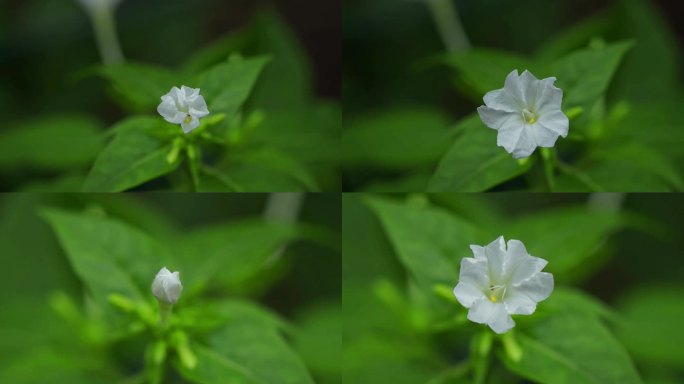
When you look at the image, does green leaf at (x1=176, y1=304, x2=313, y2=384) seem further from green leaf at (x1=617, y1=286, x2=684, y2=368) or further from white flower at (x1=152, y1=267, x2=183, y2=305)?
green leaf at (x1=617, y1=286, x2=684, y2=368)

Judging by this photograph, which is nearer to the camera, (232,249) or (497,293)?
(497,293)

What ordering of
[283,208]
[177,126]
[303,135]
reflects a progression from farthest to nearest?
1. [283,208]
2. [303,135]
3. [177,126]

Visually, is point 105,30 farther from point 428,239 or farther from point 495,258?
point 495,258

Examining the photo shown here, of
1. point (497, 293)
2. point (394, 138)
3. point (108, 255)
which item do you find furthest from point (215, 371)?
point (394, 138)

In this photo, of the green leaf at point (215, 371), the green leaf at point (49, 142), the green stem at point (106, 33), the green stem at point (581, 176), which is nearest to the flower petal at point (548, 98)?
the green stem at point (581, 176)

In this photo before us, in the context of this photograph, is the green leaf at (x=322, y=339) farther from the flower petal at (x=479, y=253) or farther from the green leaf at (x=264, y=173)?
the flower petal at (x=479, y=253)

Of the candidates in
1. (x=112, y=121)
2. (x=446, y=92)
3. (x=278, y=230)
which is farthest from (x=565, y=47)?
(x=112, y=121)

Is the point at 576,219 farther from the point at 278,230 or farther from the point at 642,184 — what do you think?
the point at 278,230
